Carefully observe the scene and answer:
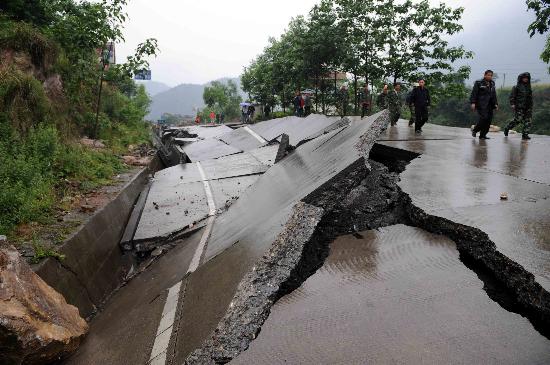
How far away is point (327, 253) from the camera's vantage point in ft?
8.46

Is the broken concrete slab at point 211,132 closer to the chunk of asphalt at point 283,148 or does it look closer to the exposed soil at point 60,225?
the exposed soil at point 60,225

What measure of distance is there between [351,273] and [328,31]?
14700 mm

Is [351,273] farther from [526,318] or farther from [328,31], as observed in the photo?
[328,31]

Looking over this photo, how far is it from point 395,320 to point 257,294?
699 millimetres

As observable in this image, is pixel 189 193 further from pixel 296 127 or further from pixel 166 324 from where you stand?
pixel 166 324

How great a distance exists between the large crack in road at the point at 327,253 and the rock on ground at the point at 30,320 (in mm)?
1141

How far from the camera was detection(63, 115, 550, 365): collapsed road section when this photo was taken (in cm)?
166

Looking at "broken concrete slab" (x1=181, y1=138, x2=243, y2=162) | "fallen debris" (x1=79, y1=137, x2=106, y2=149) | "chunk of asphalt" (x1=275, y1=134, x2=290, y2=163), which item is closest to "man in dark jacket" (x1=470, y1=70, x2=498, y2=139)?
"chunk of asphalt" (x1=275, y1=134, x2=290, y2=163)

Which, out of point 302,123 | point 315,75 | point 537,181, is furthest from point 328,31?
point 537,181

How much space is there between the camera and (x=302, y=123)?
848cm

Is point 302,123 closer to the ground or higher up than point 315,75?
closer to the ground

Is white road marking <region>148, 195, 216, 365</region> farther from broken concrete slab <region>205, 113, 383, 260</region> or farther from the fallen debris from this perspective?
the fallen debris

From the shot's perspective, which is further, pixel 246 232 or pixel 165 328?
pixel 246 232

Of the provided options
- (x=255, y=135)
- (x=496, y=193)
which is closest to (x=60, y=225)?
(x=496, y=193)
